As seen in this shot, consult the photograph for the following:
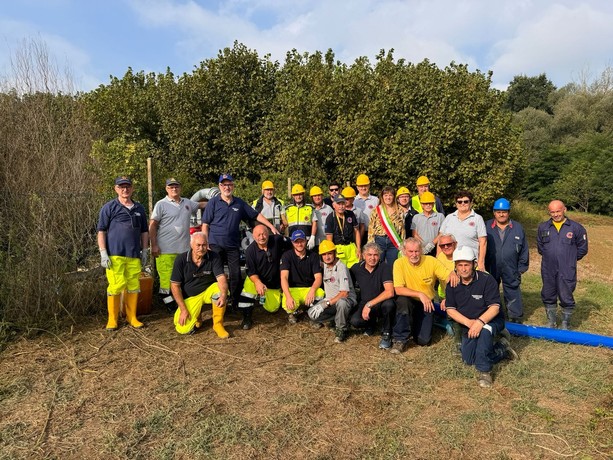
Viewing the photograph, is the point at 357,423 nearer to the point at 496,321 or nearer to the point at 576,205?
the point at 496,321

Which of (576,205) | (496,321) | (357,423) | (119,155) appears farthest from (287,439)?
(576,205)

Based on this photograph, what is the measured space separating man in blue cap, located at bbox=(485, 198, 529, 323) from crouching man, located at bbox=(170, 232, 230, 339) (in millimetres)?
3268

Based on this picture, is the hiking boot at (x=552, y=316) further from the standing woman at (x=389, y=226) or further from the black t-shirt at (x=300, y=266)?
the black t-shirt at (x=300, y=266)

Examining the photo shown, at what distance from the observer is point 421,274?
4.80 metres

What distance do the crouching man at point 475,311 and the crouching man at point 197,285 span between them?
2.48m

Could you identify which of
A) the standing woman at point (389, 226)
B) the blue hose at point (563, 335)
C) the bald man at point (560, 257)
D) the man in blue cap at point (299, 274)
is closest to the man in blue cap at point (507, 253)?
the bald man at point (560, 257)

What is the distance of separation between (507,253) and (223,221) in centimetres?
347

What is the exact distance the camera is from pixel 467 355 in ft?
13.9

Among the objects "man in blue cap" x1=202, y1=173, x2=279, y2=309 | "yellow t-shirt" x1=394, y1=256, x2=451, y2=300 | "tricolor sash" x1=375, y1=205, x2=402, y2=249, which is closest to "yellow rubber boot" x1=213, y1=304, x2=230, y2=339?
"man in blue cap" x1=202, y1=173, x2=279, y2=309

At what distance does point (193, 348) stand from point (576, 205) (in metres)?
28.6

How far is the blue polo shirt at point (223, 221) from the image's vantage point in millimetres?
5508

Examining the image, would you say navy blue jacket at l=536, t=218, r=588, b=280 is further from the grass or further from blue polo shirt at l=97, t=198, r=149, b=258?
blue polo shirt at l=97, t=198, r=149, b=258

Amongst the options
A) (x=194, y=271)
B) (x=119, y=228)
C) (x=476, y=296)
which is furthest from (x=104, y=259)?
(x=476, y=296)

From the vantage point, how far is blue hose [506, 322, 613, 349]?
4758 mm
